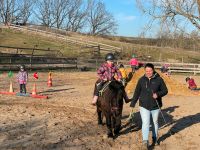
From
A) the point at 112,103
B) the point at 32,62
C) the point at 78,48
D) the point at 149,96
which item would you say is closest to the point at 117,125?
the point at 112,103

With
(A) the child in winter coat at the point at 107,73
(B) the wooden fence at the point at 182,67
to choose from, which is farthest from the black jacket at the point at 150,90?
(B) the wooden fence at the point at 182,67

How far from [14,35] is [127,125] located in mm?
51082

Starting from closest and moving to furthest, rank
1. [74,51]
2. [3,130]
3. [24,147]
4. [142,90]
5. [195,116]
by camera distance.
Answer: [24,147] < [142,90] < [3,130] < [195,116] < [74,51]

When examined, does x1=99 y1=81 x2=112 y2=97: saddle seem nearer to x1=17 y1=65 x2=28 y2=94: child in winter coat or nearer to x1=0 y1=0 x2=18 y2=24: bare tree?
x1=17 y1=65 x2=28 y2=94: child in winter coat

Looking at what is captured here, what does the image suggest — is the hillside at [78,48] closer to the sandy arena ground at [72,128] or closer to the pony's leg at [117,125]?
the sandy arena ground at [72,128]

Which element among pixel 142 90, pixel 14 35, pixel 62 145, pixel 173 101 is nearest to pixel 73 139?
pixel 62 145

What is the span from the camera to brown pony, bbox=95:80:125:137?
30.9 ft

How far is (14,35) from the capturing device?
59.9m

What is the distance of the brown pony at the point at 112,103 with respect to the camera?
30.9ft

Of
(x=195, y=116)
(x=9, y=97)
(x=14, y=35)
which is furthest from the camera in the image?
(x=14, y=35)

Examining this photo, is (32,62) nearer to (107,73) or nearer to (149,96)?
(107,73)

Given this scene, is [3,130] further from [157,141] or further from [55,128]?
[157,141]

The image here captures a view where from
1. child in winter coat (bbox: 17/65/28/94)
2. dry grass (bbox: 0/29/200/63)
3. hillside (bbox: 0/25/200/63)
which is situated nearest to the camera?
child in winter coat (bbox: 17/65/28/94)

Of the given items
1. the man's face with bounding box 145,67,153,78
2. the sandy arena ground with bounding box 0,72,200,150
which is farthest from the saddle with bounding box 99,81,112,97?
the man's face with bounding box 145,67,153,78
